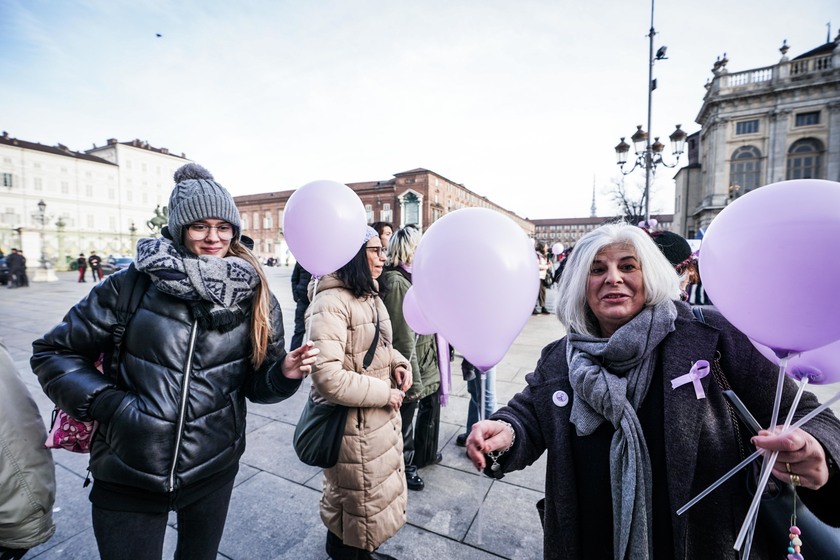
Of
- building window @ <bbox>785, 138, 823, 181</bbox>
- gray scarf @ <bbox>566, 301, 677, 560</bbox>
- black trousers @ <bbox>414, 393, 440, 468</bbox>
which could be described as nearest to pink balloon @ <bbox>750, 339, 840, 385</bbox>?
gray scarf @ <bbox>566, 301, 677, 560</bbox>

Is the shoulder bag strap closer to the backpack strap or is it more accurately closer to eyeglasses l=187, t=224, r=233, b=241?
eyeglasses l=187, t=224, r=233, b=241

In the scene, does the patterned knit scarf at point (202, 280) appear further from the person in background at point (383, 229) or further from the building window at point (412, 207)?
the building window at point (412, 207)

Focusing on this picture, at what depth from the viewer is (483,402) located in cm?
128

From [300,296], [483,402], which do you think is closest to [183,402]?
[483,402]

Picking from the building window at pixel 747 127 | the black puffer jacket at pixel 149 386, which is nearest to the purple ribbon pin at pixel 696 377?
the black puffer jacket at pixel 149 386

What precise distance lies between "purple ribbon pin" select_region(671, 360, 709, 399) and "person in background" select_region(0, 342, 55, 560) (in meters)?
2.57

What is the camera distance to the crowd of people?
3.84 feet

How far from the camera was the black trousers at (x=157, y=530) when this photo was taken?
1.34 meters

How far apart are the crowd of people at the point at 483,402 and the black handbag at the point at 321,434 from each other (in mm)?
103

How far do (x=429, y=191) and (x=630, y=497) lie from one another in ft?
145

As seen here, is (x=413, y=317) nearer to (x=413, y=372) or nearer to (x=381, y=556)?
(x=413, y=372)

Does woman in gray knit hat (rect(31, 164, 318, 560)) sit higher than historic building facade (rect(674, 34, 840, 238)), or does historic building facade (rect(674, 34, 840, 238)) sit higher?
historic building facade (rect(674, 34, 840, 238))

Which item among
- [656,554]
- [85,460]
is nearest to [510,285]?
[656,554]

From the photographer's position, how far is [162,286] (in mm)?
1425
